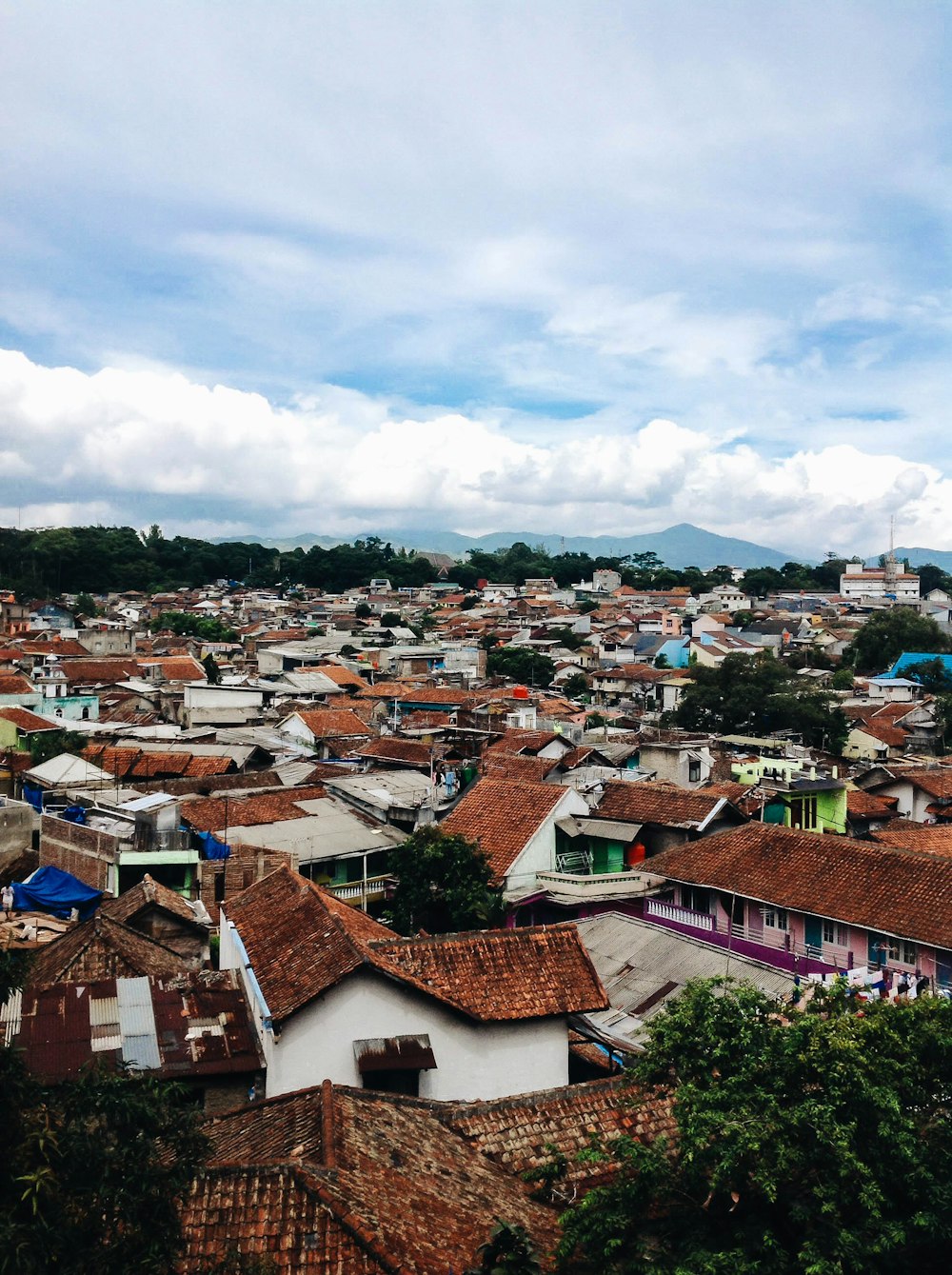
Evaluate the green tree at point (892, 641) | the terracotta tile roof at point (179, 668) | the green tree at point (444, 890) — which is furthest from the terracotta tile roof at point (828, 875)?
the green tree at point (892, 641)

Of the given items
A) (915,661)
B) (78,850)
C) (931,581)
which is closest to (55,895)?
(78,850)

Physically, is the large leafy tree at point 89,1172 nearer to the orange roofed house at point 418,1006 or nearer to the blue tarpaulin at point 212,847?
the orange roofed house at point 418,1006

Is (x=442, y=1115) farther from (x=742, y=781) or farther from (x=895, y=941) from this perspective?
(x=742, y=781)

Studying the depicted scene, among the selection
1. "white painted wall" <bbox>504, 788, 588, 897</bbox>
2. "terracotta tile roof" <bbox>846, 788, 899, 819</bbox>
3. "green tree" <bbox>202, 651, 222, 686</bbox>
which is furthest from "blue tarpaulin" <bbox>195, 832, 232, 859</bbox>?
"green tree" <bbox>202, 651, 222, 686</bbox>

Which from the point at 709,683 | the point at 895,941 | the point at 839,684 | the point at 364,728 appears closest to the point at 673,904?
the point at 895,941

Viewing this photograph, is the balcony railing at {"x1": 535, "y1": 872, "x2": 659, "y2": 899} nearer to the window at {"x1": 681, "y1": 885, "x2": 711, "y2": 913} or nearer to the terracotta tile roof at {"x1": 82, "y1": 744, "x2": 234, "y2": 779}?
the window at {"x1": 681, "y1": 885, "x2": 711, "y2": 913}

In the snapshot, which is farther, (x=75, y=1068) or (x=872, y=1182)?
(x=75, y=1068)
